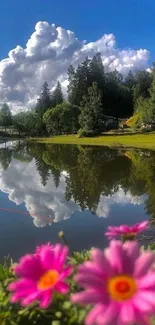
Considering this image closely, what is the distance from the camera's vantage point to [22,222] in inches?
406

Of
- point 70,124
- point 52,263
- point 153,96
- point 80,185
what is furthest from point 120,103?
point 52,263

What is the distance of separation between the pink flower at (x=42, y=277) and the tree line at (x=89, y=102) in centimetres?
5873

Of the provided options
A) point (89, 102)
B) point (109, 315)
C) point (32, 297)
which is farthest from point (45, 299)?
point (89, 102)

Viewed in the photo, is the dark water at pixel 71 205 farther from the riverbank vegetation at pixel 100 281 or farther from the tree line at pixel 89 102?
the tree line at pixel 89 102

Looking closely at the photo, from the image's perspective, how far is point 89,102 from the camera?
72625mm

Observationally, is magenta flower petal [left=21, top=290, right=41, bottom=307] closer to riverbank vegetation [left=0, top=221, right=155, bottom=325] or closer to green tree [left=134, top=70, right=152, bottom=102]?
riverbank vegetation [left=0, top=221, right=155, bottom=325]

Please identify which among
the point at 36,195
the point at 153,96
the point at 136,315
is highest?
the point at 153,96

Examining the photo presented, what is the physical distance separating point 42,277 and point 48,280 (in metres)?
0.05

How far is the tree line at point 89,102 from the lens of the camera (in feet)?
227

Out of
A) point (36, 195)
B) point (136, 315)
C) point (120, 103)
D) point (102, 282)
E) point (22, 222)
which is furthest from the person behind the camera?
point (120, 103)

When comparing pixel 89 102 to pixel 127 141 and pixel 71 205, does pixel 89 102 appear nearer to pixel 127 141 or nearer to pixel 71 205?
pixel 127 141

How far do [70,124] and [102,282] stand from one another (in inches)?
3118

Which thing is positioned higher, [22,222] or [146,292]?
[146,292]

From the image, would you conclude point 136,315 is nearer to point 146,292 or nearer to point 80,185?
point 146,292
